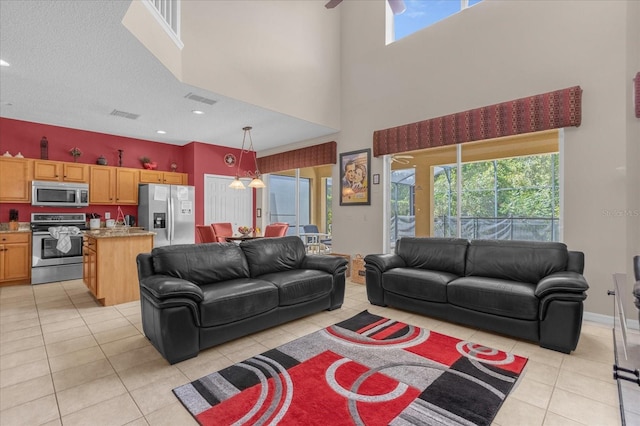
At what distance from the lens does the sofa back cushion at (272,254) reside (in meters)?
3.62

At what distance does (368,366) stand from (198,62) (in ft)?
13.1

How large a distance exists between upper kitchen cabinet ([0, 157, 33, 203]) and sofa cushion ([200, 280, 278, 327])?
4517 millimetres

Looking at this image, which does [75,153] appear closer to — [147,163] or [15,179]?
[15,179]

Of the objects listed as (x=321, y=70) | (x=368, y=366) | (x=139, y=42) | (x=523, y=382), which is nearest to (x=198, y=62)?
(x=139, y=42)

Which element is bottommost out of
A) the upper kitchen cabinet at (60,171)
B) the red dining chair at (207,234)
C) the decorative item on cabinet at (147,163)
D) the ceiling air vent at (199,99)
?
the red dining chair at (207,234)

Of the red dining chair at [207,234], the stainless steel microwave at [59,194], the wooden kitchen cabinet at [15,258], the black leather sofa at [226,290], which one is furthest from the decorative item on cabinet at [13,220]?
the black leather sofa at [226,290]

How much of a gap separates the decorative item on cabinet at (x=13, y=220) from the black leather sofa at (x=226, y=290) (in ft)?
13.2

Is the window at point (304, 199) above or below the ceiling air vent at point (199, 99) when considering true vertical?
below

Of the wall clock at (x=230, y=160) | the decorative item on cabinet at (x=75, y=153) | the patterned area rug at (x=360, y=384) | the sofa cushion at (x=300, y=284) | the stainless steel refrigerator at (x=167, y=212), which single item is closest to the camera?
the patterned area rug at (x=360, y=384)

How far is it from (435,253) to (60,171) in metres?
6.49

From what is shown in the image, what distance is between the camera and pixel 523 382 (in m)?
2.20

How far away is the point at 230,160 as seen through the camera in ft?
25.2

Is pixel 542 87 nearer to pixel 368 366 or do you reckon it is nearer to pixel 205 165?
pixel 368 366

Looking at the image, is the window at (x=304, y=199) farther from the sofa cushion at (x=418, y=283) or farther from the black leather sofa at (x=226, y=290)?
the sofa cushion at (x=418, y=283)
